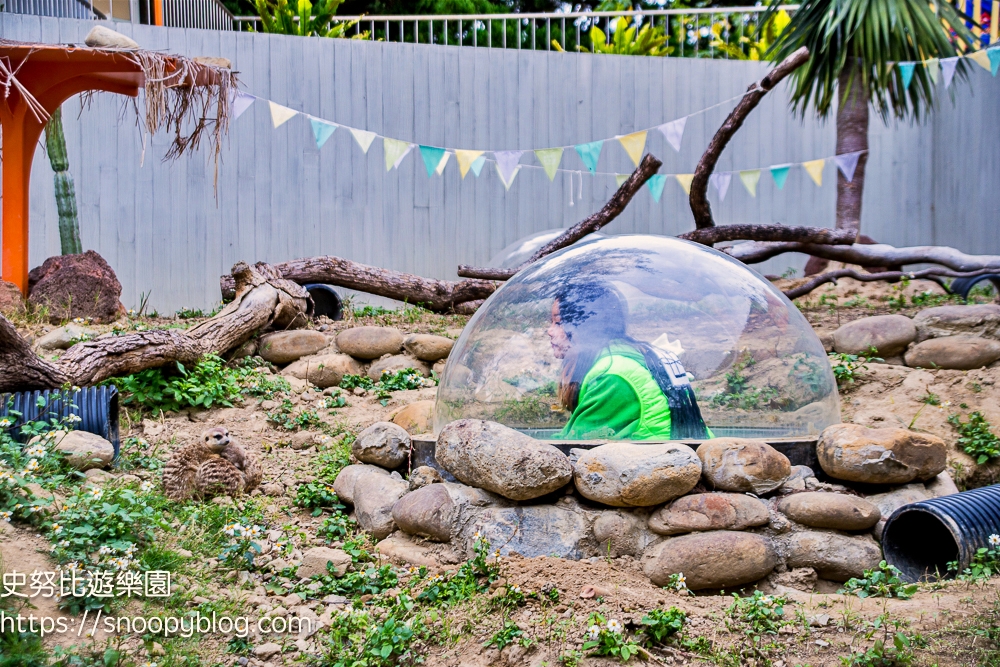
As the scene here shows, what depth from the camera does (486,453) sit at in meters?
3.79

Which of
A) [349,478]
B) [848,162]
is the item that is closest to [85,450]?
[349,478]

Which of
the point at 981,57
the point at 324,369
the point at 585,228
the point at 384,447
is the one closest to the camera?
the point at 384,447

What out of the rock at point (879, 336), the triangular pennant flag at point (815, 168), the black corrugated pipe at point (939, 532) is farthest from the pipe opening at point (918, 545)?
the triangular pennant flag at point (815, 168)

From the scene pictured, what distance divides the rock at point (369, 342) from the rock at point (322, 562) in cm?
312

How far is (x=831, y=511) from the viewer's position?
12.1 feet

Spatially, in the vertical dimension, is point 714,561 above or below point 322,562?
above

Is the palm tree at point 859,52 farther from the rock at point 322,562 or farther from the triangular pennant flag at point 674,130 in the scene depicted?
the rock at point 322,562

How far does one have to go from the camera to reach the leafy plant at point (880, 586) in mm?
3199

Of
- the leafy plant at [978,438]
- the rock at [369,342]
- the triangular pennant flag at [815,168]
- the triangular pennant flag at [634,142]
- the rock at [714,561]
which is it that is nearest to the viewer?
the rock at [714,561]

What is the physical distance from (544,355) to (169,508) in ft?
6.46

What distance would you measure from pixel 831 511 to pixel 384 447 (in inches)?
89.4

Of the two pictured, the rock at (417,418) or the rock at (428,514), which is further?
the rock at (417,418)

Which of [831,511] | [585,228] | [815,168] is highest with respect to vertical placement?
[815,168]

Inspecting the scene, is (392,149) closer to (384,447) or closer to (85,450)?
(384,447)
